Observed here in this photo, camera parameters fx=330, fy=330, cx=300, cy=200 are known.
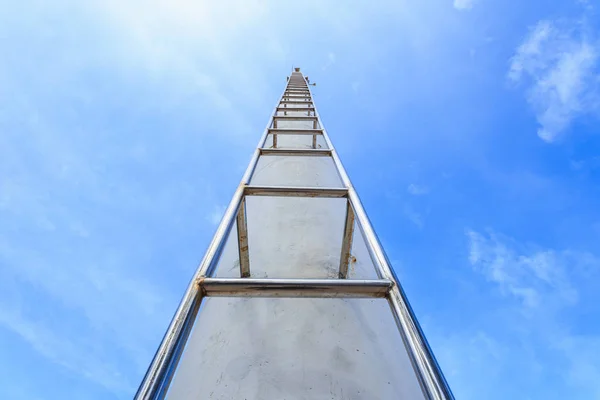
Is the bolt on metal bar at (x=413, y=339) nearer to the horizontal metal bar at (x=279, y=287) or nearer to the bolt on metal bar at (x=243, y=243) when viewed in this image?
the horizontal metal bar at (x=279, y=287)

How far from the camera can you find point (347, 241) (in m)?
1.93

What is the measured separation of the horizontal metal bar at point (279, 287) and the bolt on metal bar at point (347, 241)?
773 mm

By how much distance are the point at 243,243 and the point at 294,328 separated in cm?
57

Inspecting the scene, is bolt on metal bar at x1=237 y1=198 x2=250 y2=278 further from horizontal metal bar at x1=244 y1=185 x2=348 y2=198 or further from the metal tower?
horizontal metal bar at x1=244 y1=185 x2=348 y2=198

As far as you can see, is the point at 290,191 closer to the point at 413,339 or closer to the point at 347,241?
the point at 347,241

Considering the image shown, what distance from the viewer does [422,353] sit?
95 centimetres

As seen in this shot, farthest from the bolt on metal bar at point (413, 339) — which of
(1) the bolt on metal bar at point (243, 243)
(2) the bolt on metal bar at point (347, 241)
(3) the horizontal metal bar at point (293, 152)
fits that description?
(3) the horizontal metal bar at point (293, 152)

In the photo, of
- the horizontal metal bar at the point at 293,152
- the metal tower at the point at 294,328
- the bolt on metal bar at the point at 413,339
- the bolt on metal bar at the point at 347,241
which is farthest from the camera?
the horizontal metal bar at the point at 293,152

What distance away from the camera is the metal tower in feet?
3.39

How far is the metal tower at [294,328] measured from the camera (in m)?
1.03

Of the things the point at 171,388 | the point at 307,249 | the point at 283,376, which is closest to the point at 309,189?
the point at 307,249

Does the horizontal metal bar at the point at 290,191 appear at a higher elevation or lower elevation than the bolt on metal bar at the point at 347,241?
higher

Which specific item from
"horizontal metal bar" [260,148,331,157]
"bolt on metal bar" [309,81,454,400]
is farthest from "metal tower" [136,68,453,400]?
"horizontal metal bar" [260,148,331,157]

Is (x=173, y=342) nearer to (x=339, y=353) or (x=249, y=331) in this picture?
(x=249, y=331)
